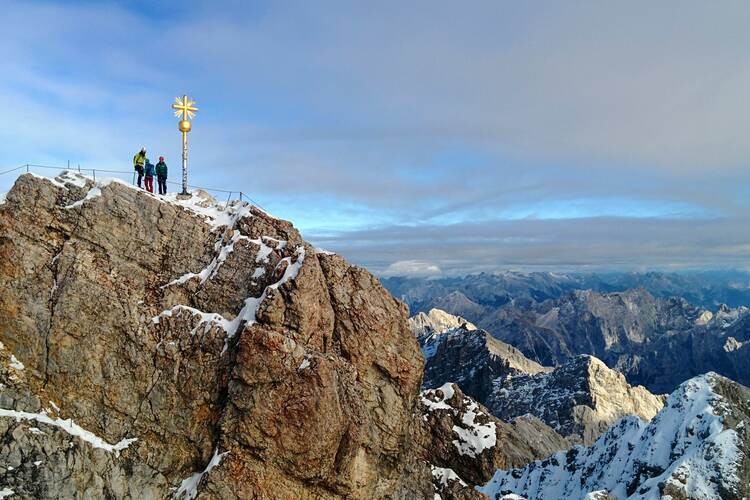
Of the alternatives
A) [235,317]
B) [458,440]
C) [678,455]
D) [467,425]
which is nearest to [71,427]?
[235,317]

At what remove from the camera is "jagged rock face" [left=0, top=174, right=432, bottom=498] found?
3881 centimetres

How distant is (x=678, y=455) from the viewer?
50562 millimetres

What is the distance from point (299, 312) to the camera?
4253cm

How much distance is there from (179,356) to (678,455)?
4814 cm

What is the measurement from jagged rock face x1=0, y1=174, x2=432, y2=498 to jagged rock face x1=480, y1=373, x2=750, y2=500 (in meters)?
26.0

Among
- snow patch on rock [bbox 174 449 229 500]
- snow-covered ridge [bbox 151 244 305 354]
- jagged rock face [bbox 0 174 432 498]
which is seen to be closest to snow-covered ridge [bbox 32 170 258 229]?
jagged rock face [bbox 0 174 432 498]

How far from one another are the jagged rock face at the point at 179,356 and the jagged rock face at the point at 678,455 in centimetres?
2597

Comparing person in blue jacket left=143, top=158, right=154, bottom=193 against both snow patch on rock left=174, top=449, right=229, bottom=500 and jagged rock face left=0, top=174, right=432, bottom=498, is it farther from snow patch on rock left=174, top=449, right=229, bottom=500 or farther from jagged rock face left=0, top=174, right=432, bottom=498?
snow patch on rock left=174, top=449, right=229, bottom=500

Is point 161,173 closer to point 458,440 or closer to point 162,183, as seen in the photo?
point 162,183

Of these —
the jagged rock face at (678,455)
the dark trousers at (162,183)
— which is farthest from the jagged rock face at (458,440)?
the dark trousers at (162,183)

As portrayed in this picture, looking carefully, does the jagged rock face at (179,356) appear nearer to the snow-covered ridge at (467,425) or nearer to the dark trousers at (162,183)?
the dark trousers at (162,183)

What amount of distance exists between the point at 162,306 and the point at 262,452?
14.6m

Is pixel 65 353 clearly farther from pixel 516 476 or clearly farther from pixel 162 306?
pixel 516 476

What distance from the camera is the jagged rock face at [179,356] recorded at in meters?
38.8
